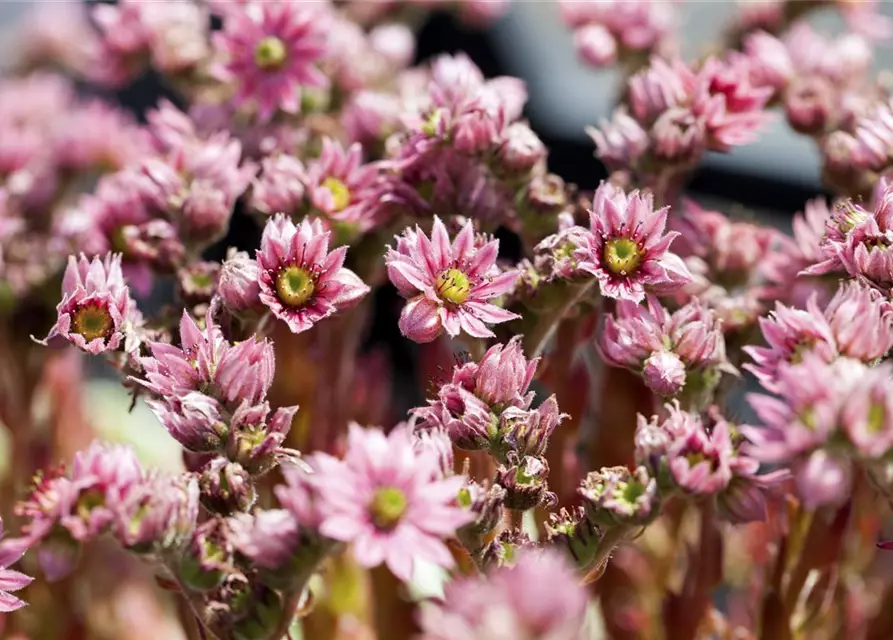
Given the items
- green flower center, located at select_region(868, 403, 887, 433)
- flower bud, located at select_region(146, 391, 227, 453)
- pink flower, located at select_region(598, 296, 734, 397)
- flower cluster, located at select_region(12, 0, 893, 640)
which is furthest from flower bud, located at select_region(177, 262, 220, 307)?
green flower center, located at select_region(868, 403, 887, 433)

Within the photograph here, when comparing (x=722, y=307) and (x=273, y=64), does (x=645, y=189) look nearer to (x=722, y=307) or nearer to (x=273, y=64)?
(x=722, y=307)

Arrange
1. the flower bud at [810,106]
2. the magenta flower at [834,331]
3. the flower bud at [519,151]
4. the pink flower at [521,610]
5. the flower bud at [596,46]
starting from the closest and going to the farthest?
the pink flower at [521,610], the magenta flower at [834,331], the flower bud at [519,151], the flower bud at [810,106], the flower bud at [596,46]

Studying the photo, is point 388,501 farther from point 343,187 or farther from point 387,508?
point 343,187

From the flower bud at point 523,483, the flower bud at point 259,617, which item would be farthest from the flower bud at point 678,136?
the flower bud at point 259,617

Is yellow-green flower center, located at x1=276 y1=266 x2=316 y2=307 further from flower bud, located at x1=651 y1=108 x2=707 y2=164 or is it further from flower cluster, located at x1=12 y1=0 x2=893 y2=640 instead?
flower bud, located at x1=651 y1=108 x2=707 y2=164

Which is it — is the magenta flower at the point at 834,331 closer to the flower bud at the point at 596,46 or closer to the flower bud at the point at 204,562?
the flower bud at the point at 204,562

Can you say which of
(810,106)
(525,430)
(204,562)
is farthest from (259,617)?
(810,106)
